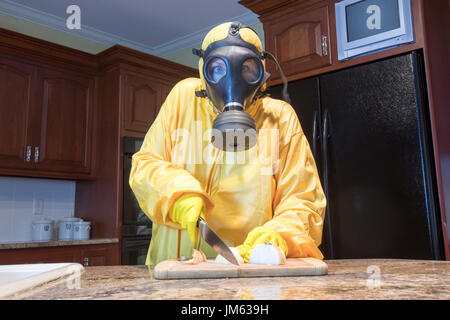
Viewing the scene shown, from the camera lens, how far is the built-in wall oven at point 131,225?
9.74 ft

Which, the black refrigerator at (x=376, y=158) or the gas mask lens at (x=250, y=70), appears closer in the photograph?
the gas mask lens at (x=250, y=70)

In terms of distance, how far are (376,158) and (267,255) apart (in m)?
1.24

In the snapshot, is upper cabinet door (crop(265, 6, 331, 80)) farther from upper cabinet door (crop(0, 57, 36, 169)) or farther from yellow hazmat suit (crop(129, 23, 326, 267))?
upper cabinet door (crop(0, 57, 36, 169))

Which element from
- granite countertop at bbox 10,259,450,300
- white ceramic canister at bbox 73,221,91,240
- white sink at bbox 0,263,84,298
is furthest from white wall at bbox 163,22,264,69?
granite countertop at bbox 10,259,450,300

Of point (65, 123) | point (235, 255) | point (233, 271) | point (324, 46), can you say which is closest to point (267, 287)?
point (233, 271)

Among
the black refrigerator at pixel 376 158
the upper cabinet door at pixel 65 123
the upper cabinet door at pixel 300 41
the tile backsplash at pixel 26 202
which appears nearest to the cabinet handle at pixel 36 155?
the upper cabinet door at pixel 65 123

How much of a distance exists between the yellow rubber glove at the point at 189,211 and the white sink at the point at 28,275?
0.23 m

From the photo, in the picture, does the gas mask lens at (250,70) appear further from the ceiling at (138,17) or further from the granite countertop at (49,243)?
the ceiling at (138,17)

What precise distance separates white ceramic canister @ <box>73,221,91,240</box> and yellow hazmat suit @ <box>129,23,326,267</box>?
1937 millimetres

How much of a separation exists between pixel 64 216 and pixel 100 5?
1.71 meters

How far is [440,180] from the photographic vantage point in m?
1.64

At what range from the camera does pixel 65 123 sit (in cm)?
305

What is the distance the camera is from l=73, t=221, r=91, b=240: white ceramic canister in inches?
115
